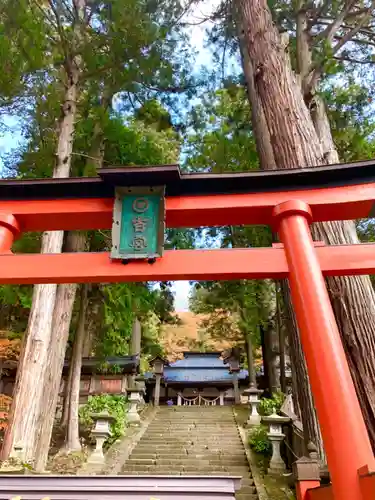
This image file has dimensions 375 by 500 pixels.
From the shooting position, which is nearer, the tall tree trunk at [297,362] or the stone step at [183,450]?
the tall tree trunk at [297,362]

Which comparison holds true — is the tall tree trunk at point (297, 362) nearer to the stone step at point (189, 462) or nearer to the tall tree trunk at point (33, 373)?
the tall tree trunk at point (33, 373)

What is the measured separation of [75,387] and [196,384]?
11.0 metres

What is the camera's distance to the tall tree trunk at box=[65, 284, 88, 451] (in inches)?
387

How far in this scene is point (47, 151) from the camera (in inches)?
365

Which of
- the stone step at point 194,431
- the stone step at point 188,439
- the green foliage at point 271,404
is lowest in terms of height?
the stone step at point 188,439

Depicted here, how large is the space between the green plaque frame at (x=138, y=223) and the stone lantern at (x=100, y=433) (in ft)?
26.2

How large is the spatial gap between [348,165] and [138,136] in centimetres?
748

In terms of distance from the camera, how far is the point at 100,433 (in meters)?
9.63

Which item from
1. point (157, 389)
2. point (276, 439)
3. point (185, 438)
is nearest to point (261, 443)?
point (276, 439)

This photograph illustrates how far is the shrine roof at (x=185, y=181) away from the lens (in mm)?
3279


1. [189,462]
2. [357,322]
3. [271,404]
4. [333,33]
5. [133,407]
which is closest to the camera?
[357,322]

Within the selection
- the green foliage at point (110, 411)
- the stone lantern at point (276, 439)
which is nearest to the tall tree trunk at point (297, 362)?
the stone lantern at point (276, 439)

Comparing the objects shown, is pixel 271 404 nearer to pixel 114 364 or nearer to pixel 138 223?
pixel 114 364

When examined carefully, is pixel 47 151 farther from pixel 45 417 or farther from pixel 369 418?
pixel 369 418
